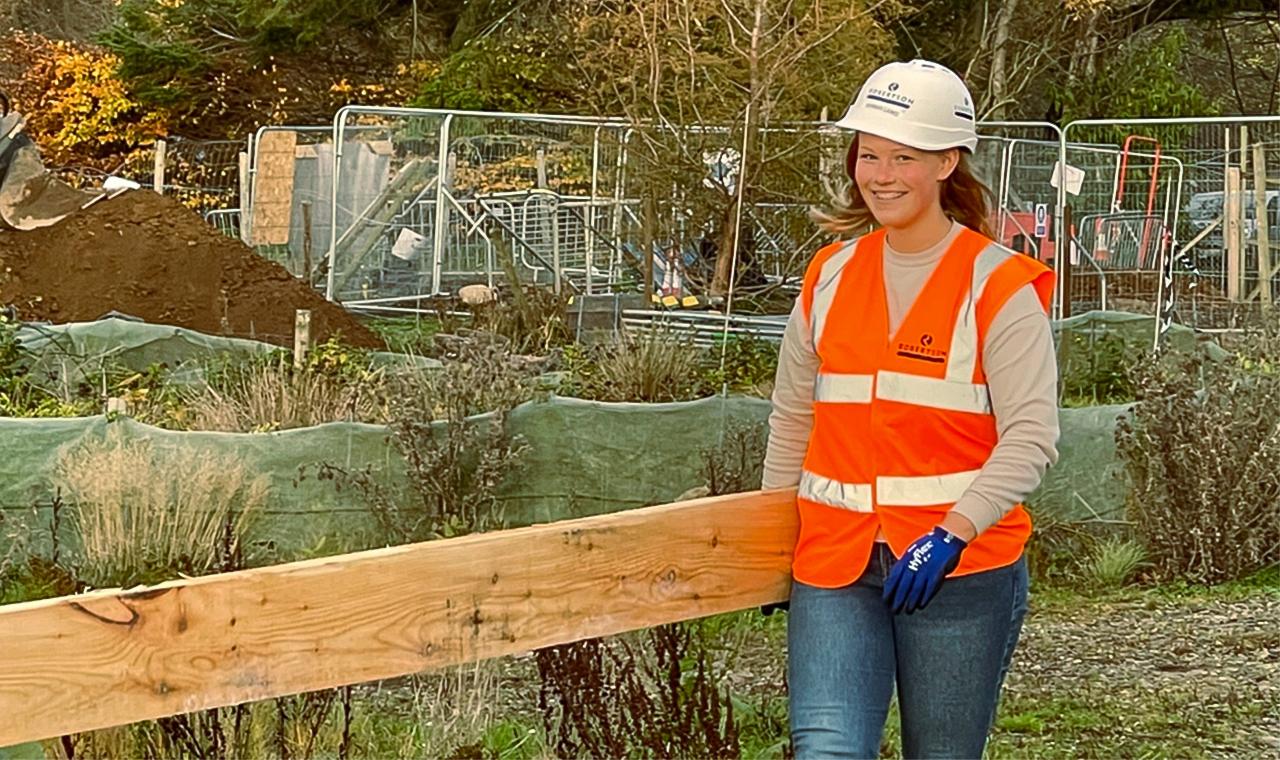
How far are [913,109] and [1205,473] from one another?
4.95 metres

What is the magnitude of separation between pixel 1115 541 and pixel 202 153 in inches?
824

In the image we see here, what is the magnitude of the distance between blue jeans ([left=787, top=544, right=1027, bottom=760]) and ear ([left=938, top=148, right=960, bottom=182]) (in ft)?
1.99

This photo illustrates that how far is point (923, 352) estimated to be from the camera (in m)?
2.84

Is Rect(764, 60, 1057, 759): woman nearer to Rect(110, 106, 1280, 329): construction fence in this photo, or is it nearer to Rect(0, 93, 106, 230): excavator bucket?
Rect(110, 106, 1280, 329): construction fence

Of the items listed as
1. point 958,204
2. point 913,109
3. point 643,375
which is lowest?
point 643,375

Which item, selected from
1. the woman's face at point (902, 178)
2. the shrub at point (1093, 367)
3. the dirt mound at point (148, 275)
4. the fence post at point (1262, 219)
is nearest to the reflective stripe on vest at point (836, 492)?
the woman's face at point (902, 178)

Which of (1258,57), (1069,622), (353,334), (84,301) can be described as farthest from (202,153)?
(1069,622)

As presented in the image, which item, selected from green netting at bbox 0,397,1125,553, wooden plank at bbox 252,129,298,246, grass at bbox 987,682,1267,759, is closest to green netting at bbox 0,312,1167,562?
green netting at bbox 0,397,1125,553

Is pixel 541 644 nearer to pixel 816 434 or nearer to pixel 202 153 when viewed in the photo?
pixel 816 434

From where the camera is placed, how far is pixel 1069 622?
6.74m

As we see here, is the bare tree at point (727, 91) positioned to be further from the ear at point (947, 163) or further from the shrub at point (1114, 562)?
the ear at point (947, 163)

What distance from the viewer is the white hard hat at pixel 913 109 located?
9.48ft

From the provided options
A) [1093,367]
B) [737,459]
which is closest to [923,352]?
[737,459]

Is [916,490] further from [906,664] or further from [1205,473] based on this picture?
[1205,473]
